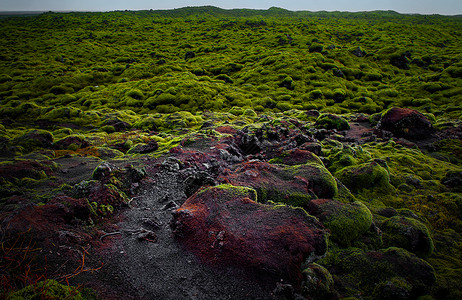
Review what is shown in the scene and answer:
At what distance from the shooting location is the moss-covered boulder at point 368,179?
12.4 m

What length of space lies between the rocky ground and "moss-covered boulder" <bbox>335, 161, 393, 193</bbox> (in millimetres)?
58

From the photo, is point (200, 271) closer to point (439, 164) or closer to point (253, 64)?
point (439, 164)

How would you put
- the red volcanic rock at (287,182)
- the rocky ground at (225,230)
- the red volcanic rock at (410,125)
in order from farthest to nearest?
the red volcanic rock at (410,125), the red volcanic rock at (287,182), the rocky ground at (225,230)

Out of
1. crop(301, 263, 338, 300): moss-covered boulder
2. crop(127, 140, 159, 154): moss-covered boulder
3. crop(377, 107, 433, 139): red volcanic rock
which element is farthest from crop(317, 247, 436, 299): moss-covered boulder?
crop(377, 107, 433, 139): red volcanic rock

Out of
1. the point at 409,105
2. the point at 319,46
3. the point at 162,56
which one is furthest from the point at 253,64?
the point at 409,105

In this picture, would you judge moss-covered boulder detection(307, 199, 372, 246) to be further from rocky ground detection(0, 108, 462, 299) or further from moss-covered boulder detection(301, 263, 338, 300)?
moss-covered boulder detection(301, 263, 338, 300)

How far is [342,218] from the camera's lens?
8.59 metres

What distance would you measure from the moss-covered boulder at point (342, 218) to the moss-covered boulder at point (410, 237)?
82 centimetres

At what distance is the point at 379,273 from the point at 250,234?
3943 mm

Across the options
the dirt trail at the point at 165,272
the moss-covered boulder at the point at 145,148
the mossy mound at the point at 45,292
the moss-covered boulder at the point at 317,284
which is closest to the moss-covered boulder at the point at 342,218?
the moss-covered boulder at the point at 317,284

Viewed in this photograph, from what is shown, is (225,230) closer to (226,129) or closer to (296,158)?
(296,158)

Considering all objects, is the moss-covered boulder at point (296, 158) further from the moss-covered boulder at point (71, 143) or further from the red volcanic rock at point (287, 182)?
the moss-covered boulder at point (71, 143)

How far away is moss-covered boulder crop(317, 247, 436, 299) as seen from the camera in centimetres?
625

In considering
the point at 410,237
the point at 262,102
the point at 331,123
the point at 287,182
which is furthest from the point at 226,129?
the point at 262,102
